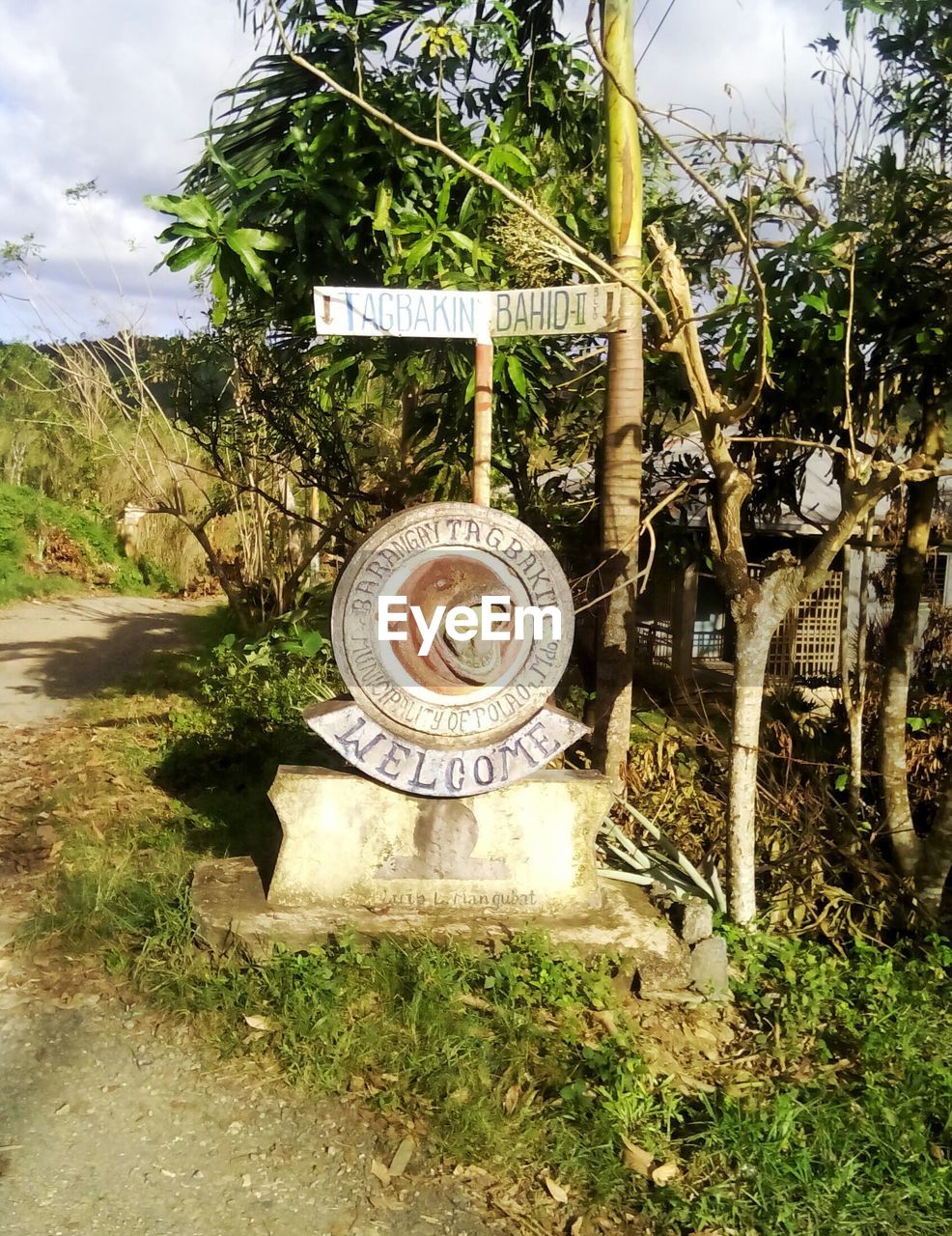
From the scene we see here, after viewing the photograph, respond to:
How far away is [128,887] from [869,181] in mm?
6003

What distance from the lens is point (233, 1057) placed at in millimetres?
3453

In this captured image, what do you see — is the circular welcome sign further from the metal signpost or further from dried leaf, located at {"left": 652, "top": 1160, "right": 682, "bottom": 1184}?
dried leaf, located at {"left": 652, "top": 1160, "right": 682, "bottom": 1184}

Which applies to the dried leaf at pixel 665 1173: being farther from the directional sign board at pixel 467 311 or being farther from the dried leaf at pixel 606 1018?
the directional sign board at pixel 467 311

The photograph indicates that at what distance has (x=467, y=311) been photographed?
4070 mm

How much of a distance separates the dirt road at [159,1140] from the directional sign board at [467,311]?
109 inches

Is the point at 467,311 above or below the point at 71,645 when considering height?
above

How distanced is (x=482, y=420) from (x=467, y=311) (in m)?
0.44

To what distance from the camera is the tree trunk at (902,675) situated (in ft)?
16.0

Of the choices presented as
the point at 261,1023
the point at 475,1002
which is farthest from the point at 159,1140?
the point at 475,1002

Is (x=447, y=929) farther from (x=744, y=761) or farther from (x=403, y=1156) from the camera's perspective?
(x=744, y=761)

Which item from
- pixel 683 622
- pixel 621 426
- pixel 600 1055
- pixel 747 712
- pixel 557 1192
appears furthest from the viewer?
pixel 683 622

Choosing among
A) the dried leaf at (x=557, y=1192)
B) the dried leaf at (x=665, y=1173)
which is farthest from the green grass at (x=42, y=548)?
the dried leaf at (x=665, y=1173)

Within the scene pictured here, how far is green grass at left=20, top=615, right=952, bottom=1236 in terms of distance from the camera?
2.92 metres

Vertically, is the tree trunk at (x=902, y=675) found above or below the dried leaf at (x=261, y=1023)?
above
